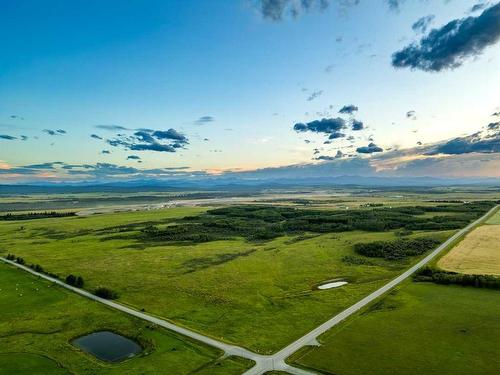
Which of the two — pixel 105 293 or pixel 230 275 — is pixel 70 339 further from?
pixel 230 275

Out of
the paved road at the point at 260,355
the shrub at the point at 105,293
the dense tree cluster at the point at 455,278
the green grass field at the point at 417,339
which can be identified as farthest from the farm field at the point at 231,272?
the dense tree cluster at the point at 455,278

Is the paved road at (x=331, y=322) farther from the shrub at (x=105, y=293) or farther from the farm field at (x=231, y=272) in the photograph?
the shrub at (x=105, y=293)

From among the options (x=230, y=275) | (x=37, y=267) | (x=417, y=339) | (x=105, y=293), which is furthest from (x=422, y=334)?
(x=37, y=267)

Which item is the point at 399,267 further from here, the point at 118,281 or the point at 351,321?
the point at 118,281

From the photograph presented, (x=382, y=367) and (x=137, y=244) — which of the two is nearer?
(x=382, y=367)

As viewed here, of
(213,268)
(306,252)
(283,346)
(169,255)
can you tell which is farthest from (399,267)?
(169,255)

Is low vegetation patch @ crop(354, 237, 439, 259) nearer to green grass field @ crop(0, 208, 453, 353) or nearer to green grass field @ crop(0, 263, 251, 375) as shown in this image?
green grass field @ crop(0, 208, 453, 353)
